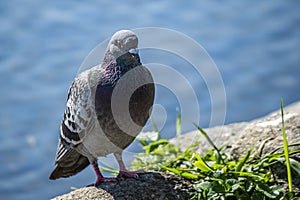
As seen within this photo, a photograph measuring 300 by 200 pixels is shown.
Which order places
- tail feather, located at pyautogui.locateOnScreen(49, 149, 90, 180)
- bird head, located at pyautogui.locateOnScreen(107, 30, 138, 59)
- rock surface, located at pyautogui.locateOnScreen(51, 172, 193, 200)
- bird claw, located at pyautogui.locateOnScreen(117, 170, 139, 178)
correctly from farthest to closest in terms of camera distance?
tail feather, located at pyautogui.locateOnScreen(49, 149, 90, 180), bird claw, located at pyautogui.locateOnScreen(117, 170, 139, 178), rock surface, located at pyautogui.locateOnScreen(51, 172, 193, 200), bird head, located at pyautogui.locateOnScreen(107, 30, 138, 59)

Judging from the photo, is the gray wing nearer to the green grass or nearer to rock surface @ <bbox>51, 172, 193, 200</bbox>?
rock surface @ <bbox>51, 172, 193, 200</bbox>

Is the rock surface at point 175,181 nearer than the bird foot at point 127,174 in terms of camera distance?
Yes

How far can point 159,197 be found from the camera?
3.53 meters

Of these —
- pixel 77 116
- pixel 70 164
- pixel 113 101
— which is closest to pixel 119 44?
pixel 113 101

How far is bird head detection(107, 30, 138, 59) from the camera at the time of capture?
336 centimetres

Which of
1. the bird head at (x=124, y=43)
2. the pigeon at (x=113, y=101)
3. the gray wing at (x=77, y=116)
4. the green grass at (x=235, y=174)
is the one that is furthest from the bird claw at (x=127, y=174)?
the bird head at (x=124, y=43)

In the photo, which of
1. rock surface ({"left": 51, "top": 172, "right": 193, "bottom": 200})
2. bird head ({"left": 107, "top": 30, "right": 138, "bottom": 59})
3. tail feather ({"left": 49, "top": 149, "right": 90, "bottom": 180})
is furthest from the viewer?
tail feather ({"left": 49, "top": 149, "right": 90, "bottom": 180})

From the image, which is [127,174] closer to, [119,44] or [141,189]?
[141,189]

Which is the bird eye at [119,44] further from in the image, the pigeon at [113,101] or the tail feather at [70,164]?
the tail feather at [70,164]

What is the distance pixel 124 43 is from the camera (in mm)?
3381

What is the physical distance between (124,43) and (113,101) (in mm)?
316

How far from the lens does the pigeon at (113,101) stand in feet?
11.3

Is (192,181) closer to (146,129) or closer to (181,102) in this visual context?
(146,129)

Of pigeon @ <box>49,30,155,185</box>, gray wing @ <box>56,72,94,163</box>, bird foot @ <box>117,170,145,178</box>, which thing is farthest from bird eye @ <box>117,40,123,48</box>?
bird foot @ <box>117,170,145,178</box>
